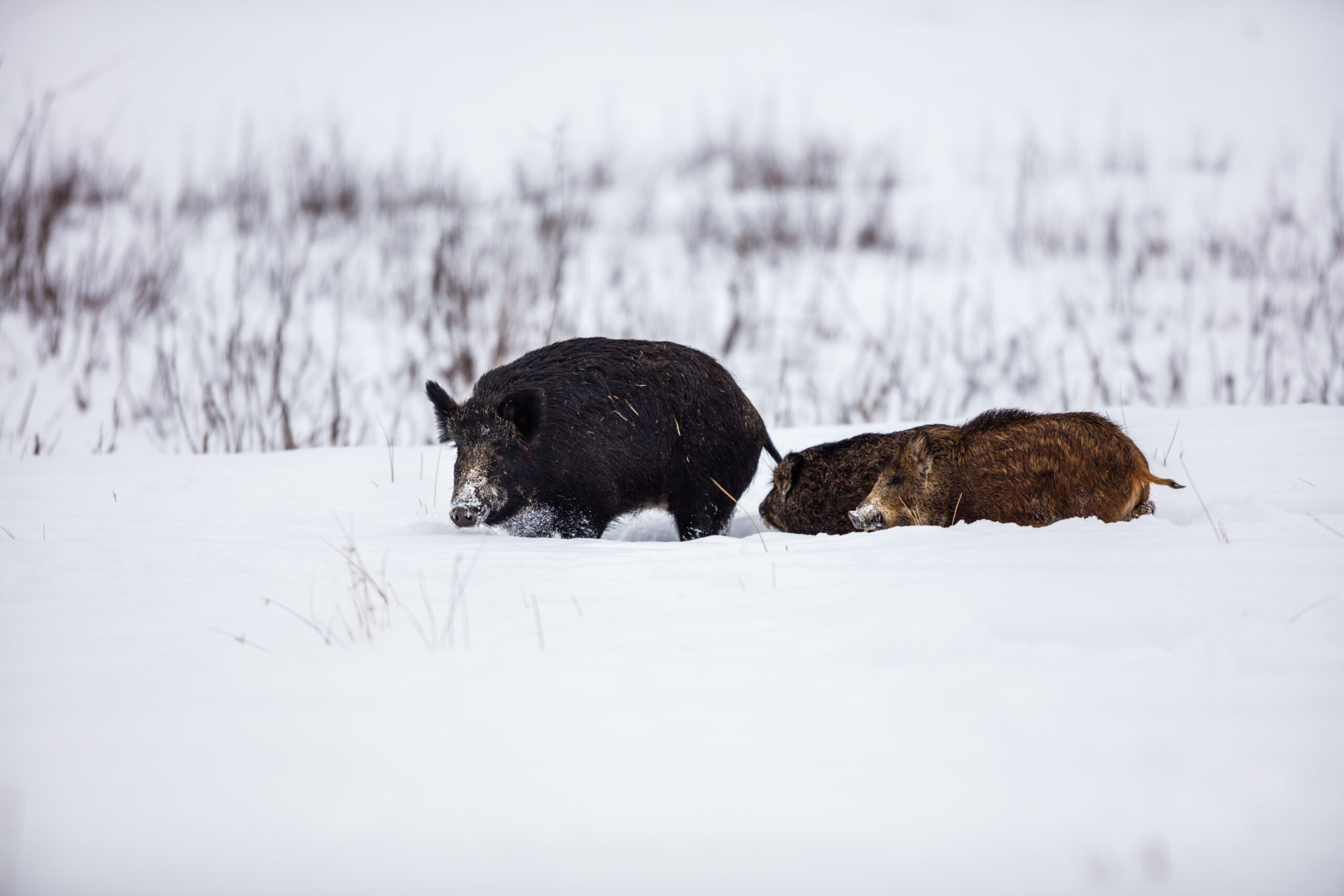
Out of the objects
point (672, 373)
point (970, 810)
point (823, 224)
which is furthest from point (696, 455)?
point (823, 224)

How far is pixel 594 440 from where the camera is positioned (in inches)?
149

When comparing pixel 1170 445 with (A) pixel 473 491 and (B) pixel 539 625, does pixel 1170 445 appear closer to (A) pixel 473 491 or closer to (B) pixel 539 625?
(A) pixel 473 491

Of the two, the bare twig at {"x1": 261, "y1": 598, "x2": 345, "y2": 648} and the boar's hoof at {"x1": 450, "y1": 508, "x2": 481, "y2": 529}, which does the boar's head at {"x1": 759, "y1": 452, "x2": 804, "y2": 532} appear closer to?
the boar's hoof at {"x1": 450, "y1": 508, "x2": 481, "y2": 529}

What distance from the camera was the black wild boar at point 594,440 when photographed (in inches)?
148

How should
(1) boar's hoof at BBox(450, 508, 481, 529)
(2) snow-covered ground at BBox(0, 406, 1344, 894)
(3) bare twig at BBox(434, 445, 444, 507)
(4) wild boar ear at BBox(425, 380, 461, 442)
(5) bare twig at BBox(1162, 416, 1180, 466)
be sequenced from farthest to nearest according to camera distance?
(3) bare twig at BBox(434, 445, 444, 507)
(5) bare twig at BBox(1162, 416, 1180, 466)
(4) wild boar ear at BBox(425, 380, 461, 442)
(1) boar's hoof at BBox(450, 508, 481, 529)
(2) snow-covered ground at BBox(0, 406, 1344, 894)

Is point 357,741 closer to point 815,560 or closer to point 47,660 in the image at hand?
point 47,660

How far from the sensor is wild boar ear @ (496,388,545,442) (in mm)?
3682

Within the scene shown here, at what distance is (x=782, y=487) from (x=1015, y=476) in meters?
1.09

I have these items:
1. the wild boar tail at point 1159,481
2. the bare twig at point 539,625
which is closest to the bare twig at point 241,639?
the bare twig at point 539,625

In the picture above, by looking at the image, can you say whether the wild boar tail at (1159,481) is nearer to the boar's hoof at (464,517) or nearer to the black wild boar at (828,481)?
the black wild boar at (828,481)

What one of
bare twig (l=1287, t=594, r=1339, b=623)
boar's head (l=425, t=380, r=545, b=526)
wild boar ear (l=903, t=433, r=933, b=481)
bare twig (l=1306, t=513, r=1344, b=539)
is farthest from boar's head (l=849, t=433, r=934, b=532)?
bare twig (l=1287, t=594, r=1339, b=623)

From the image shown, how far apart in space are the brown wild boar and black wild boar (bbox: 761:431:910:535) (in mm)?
223

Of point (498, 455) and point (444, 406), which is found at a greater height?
point (444, 406)

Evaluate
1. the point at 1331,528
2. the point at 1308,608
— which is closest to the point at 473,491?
the point at 1308,608
